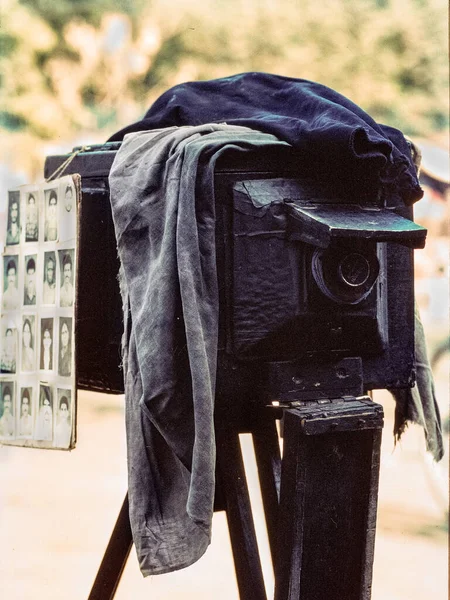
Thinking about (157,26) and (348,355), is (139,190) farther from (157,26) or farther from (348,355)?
(157,26)

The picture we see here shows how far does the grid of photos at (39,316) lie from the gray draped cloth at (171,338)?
0.21 m

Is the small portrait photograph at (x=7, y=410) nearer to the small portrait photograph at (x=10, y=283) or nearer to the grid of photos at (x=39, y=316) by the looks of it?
the grid of photos at (x=39, y=316)

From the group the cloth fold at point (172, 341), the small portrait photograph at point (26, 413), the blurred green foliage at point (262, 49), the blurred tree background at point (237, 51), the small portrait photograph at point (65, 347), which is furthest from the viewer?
the blurred green foliage at point (262, 49)

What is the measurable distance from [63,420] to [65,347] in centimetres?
15

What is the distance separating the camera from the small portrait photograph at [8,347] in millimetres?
2029

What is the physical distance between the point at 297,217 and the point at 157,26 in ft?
24.2

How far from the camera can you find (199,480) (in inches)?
59.2

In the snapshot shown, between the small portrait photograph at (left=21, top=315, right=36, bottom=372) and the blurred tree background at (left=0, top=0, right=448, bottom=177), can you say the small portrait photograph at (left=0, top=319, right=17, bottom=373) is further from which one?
the blurred tree background at (left=0, top=0, right=448, bottom=177)

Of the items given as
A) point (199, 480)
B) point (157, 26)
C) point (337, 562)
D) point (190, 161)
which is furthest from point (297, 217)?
point (157, 26)

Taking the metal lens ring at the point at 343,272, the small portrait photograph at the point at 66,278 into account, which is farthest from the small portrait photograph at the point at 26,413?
the metal lens ring at the point at 343,272

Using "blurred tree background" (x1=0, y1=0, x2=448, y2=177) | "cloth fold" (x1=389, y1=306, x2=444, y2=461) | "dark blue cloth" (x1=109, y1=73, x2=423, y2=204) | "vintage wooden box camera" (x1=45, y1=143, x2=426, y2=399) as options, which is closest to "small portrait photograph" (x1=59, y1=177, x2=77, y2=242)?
"dark blue cloth" (x1=109, y1=73, x2=423, y2=204)

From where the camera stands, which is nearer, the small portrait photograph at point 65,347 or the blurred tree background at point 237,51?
the small portrait photograph at point 65,347

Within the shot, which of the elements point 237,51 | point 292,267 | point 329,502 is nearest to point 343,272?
point 292,267

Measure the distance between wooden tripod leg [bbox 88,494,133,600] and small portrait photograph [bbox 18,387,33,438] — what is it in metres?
0.26
